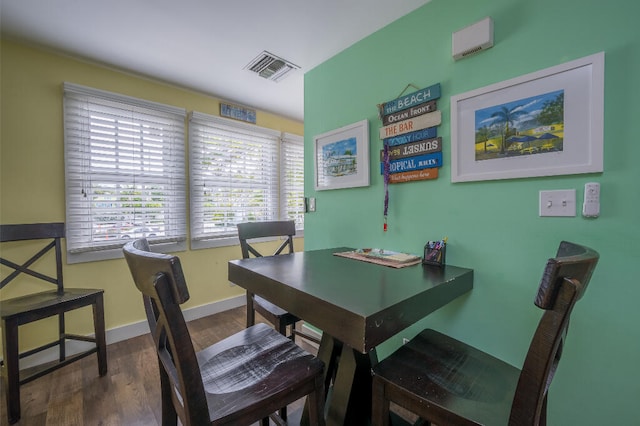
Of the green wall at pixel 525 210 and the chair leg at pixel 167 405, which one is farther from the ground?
the green wall at pixel 525 210

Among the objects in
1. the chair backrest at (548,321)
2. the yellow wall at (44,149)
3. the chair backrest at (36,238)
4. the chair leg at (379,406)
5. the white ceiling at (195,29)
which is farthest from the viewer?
the yellow wall at (44,149)

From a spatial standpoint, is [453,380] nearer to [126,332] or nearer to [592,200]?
[592,200]

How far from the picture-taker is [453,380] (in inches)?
34.8

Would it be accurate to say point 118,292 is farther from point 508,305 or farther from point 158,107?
point 508,305

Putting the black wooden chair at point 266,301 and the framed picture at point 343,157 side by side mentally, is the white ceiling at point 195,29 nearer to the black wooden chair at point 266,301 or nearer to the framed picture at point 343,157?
the framed picture at point 343,157

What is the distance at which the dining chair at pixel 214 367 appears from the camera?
65 cm

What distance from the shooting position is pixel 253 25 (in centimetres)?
180

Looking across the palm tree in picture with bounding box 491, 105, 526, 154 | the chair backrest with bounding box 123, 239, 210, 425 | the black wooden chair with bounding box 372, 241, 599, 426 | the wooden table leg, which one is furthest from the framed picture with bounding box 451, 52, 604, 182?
the chair backrest with bounding box 123, 239, 210, 425

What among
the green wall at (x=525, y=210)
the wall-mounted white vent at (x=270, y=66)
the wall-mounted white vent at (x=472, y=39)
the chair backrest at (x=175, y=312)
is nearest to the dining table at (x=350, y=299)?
the green wall at (x=525, y=210)

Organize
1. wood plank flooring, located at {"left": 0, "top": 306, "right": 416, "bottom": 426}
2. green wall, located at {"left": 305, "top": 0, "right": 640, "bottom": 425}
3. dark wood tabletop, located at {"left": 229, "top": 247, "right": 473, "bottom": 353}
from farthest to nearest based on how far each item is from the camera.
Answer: wood plank flooring, located at {"left": 0, "top": 306, "right": 416, "bottom": 426}, green wall, located at {"left": 305, "top": 0, "right": 640, "bottom": 425}, dark wood tabletop, located at {"left": 229, "top": 247, "right": 473, "bottom": 353}

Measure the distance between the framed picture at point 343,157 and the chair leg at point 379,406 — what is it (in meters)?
1.28

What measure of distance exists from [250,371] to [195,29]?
2178 millimetres

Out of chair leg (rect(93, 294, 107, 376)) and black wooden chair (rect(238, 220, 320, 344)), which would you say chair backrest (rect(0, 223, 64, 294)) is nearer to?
chair leg (rect(93, 294, 107, 376))

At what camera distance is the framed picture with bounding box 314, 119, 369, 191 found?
1.90 meters
